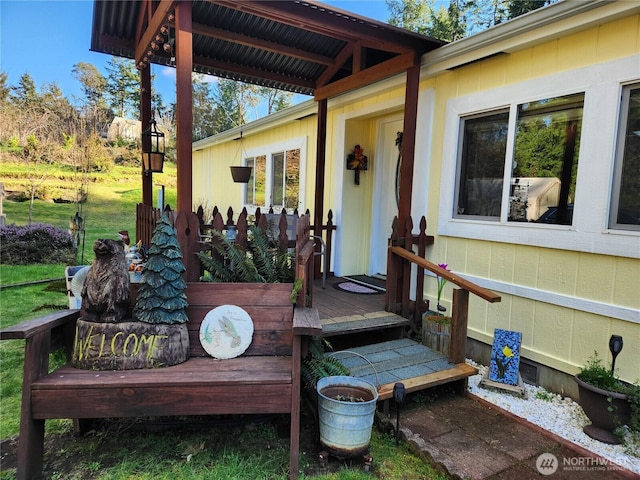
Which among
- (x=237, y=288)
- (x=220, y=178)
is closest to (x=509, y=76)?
(x=237, y=288)

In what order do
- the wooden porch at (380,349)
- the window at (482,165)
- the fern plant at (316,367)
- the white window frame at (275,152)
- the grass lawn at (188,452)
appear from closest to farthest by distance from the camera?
the grass lawn at (188,452)
the fern plant at (316,367)
the wooden porch at (380,349)
the window at (482,165)
the white window frame at (275,152)

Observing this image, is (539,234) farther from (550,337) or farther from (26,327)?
(26,327)

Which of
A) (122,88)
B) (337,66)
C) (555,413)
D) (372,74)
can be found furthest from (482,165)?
(122,88)

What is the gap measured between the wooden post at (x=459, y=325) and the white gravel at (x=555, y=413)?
30 centimetres

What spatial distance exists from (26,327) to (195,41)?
3.59m

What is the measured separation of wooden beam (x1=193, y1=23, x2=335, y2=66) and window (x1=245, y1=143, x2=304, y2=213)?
5.90 feet

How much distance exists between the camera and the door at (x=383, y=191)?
4.81 metres

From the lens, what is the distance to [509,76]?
10.7 feet

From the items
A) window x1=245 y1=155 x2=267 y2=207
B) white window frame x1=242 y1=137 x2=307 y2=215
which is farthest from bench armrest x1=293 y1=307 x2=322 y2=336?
window x1=245 y1=155 x2=267 y2=207

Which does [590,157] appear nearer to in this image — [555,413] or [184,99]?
[555,413]

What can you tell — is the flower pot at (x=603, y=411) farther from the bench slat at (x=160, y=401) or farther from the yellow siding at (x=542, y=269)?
the bench slat at (x=160, y=401)

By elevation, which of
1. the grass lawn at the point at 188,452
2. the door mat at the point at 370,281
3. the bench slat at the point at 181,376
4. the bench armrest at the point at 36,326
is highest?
the bench armrest at the point at 36,326

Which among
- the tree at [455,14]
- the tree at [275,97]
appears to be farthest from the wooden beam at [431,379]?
the tree at [275,97]

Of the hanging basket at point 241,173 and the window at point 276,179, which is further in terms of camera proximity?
the hanging basket at point 241,173
